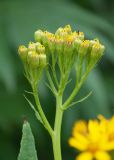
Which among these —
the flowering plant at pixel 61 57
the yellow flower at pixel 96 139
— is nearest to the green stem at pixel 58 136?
the flowering plant at pixel 61 57

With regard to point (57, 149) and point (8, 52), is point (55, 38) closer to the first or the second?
point (57, 149)

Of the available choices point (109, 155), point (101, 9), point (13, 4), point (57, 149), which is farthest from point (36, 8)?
point (57, 149)

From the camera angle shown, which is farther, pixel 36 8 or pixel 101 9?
pixel 101 9

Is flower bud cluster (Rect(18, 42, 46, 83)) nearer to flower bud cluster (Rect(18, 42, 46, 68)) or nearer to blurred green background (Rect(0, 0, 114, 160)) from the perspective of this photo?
flower bud cluster (Rect(18, 42, 46, 68))

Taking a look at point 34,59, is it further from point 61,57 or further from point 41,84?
point 41,84

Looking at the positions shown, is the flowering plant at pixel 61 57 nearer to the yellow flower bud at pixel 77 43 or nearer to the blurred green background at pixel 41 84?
the yellow flower bud at pixel 77 43

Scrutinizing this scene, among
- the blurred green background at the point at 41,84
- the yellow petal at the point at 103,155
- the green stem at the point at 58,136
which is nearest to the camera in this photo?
the green stem at the point at 58,136

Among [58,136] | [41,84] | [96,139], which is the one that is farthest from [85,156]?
[41,84]
